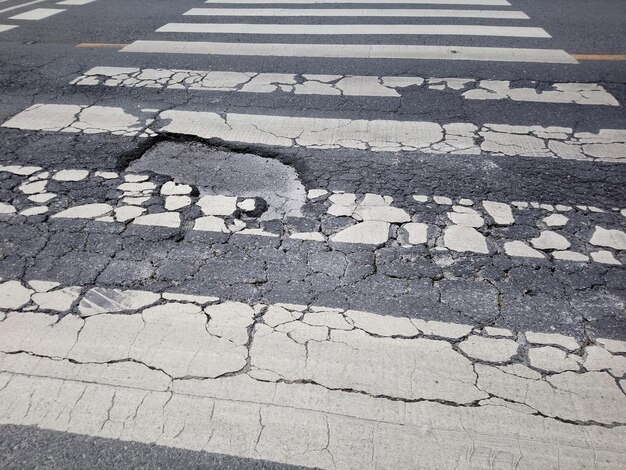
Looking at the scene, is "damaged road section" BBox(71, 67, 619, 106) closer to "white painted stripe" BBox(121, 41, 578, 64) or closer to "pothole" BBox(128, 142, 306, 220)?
"white painted stripe" BBox(121, 41, 578, 64)

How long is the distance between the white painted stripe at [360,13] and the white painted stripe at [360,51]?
1.63 m

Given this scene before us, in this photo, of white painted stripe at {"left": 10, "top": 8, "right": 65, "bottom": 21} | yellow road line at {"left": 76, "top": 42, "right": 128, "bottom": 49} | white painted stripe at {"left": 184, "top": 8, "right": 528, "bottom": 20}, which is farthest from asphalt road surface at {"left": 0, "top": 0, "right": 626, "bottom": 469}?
white painted stripe at {"left": 10, "top": 8, "right": 65, "bottom": 21}

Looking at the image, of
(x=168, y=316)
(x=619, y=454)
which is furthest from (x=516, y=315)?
(x=168, y=316)

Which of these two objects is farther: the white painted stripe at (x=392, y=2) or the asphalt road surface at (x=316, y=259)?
the white painted stripe at (x=392, y=2)

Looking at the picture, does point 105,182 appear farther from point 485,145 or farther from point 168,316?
point 485,145

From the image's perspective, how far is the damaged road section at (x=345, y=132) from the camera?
5273 millimetres

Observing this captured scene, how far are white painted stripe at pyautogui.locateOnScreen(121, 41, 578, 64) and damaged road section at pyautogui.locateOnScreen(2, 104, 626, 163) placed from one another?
2.03 m

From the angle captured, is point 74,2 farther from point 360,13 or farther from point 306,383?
point 306,383

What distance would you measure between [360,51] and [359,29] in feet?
3.48

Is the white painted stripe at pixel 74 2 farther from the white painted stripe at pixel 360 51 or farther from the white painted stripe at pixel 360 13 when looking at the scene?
the white painted stripe at pixel 360 51

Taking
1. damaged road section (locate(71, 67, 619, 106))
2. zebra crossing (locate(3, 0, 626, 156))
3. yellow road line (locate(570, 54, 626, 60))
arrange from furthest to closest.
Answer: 1. yellow road line (locate(570, 54, 626, 60))
2. damaged road section (locate(71, 67, 619, 106))
3. zebra crossing (locate(3, 0, 626, 156))

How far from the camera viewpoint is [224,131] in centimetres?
561

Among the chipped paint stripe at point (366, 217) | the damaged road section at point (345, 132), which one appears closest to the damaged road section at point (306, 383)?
the chipped paint stripe at point (366, 217)

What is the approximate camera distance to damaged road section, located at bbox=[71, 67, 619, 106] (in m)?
6.26
